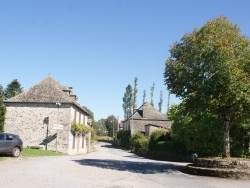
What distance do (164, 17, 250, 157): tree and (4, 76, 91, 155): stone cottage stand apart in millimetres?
19824

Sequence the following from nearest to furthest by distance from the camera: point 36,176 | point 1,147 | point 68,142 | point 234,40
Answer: point 36,176
point 234,40
point 1,147
point 68,142

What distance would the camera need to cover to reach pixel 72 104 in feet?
129

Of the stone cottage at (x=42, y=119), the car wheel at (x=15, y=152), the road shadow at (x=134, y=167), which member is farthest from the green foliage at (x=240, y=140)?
the stone cottage at (x=42, y=119)

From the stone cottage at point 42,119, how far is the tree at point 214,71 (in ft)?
65.0

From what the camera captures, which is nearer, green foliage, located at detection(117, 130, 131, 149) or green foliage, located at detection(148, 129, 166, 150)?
green foliage, located at detection(148, 129, 166, 150)

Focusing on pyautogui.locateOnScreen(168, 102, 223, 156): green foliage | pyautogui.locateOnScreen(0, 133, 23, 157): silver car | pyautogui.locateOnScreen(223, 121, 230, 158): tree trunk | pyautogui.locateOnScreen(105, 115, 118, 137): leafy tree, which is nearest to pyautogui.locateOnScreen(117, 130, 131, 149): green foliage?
pyautogui.locateOnScreen(168, 102, 223, 156): green foliage

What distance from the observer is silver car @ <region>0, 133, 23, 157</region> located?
2305cm

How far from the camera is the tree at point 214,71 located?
19.1 metres

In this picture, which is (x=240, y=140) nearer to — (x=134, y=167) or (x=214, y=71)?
(x=134, y=167)

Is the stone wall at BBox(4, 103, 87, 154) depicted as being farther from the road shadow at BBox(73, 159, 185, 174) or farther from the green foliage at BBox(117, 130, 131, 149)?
the green foliage at BBox(117, 130, 131, 149)

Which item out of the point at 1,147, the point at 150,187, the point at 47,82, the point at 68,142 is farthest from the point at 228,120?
the point at 47,82

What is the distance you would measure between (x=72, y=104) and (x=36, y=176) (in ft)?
81.5

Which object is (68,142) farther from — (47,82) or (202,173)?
(202,173)

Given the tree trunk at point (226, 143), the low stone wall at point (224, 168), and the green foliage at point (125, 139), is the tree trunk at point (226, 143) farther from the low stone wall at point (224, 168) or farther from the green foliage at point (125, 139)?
the green foliage at point (125, 139)
